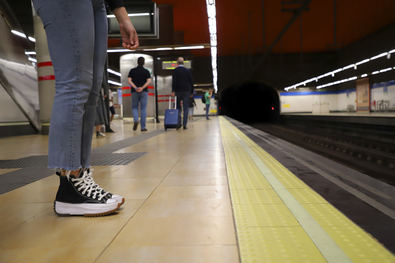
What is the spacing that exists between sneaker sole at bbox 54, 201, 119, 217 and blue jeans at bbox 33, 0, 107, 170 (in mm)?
219

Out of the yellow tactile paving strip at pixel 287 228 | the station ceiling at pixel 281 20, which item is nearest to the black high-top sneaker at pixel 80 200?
the yellow tactile paving strip at pixel 287 228

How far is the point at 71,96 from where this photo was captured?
1.56 metres

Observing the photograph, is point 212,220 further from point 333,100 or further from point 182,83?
point 333,100

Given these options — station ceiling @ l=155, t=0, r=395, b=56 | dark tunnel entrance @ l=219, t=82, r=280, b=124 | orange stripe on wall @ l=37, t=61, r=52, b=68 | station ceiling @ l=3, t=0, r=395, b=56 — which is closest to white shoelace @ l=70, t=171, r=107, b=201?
orange stripe on wall @ l=37, t=61, r=52, b=68

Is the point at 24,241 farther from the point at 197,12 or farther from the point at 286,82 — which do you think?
the point at 286,82

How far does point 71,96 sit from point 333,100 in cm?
3201

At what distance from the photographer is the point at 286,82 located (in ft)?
98.3

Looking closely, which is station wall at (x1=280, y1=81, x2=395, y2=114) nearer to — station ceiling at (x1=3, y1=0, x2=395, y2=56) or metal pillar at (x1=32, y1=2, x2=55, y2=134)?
station ceiling at (x1=3, y1=0, x2=395, y2=56)

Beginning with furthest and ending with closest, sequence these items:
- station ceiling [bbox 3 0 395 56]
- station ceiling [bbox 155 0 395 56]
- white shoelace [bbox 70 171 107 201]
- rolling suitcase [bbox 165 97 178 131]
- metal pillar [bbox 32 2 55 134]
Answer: station ceiling [bbox 155 0 395 56], station ceiling [bbox 3 0 395 56], rolling suitcase [bbox 165 97 178 131], metal pillar [bbox 32 2 55 134], white shoelace [bbox 70 171 107 201]

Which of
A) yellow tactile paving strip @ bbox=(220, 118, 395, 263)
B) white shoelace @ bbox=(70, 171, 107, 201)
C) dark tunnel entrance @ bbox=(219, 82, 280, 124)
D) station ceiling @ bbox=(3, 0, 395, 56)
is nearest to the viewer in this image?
yellow tactile paving strip @ bbox=(220, 118, 395, 263)

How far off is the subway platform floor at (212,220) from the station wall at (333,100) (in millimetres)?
20853

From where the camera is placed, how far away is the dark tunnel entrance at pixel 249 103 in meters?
36.3

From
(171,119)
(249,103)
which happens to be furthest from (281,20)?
(249,103)

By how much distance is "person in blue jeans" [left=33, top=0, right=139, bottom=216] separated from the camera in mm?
1525
